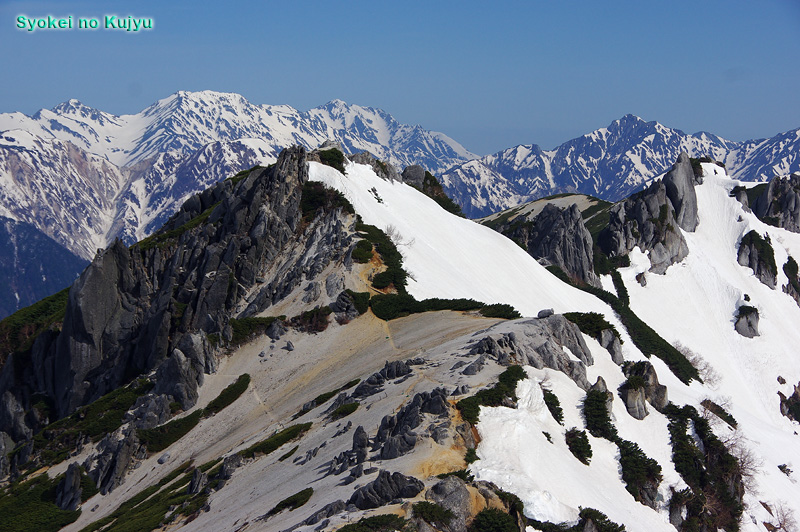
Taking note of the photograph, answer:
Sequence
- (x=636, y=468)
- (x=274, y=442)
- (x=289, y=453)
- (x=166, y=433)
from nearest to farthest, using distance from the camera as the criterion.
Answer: (x=636, y=468) < (x=289, y=453) < (x=274, y=442) < (x=166, y=433)

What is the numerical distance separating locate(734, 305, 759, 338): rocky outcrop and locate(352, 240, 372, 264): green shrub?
83.2 metres

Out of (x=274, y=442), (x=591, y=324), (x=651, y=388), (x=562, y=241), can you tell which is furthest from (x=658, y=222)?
(x=274, y=442)

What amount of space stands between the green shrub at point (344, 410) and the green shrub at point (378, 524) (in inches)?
672

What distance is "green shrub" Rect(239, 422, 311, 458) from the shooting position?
4369 centimetres

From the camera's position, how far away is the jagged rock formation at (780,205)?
5974 inches

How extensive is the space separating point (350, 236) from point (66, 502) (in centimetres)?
3775

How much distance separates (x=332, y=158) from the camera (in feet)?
297

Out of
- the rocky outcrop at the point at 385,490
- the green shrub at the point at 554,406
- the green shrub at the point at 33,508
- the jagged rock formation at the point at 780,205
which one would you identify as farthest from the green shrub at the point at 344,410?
the jagged rock formation at the point at 780,205

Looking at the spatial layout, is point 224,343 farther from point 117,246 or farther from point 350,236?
point 117,246

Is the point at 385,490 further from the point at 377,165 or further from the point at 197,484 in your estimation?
the point at 377,165

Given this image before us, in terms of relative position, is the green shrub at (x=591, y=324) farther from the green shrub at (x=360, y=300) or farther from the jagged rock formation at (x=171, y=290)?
the jagged rock formation at (x=171, y=290)

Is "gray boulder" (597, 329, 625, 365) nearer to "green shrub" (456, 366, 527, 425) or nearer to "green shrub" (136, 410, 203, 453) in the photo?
"green shrub" (456, 366, 527, 425)

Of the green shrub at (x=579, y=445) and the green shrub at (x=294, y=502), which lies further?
the green shrub at (x=579, y=445)

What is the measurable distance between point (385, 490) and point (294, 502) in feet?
19.9
